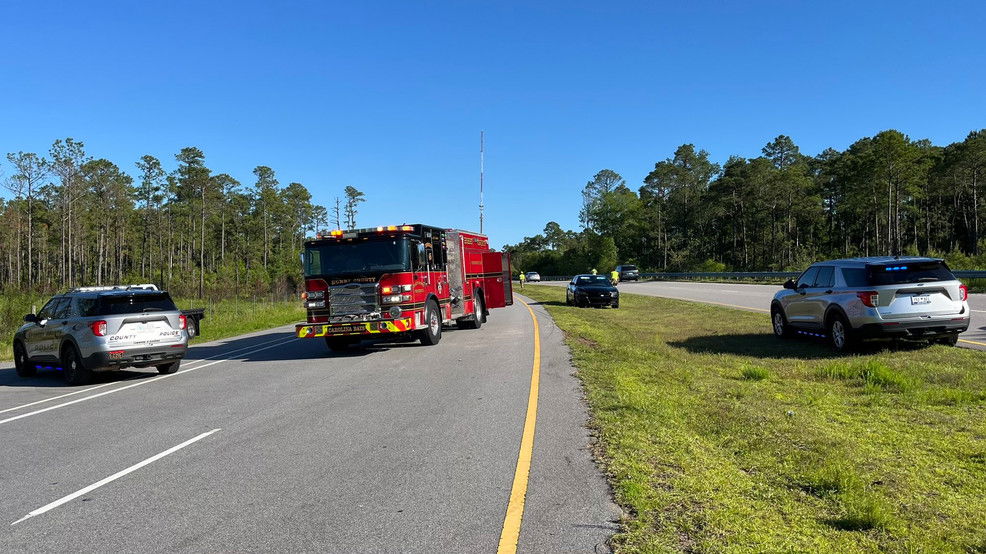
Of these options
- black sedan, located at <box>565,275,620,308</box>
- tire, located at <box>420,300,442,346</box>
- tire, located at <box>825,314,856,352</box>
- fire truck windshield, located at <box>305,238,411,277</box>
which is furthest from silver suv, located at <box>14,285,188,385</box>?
black sedan, located at <box>565,275,620,308</box>

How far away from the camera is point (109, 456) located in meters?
6.89

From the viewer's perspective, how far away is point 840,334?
1226 centimetres

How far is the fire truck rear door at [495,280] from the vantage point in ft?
75.2

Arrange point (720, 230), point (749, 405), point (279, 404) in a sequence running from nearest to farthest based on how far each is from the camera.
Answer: point (749, 405), point (279, 404), point (720, 230)

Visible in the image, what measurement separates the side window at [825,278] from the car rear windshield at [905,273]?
1112 mm

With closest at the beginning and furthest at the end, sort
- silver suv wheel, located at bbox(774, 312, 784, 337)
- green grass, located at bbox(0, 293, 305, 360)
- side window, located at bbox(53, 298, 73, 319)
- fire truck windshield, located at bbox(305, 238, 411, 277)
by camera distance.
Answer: side window, located at bbox(53, 298, 73, 319) → silver suv wheel, located at bbox(774, 312, 784, 337) → fire truck windshield, located at bbox(305, 238, 411, 277) → green grass, located at bbox(0, 293, 305, 360)

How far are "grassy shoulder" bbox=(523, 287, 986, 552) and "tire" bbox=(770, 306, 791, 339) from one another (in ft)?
7.55

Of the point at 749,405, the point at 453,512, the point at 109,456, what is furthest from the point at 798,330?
the point at 109,456

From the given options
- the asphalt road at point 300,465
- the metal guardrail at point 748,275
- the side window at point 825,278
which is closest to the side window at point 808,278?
the side window at point 825,278

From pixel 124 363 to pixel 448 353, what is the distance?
6.40 metres

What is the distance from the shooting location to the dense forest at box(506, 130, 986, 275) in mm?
68188

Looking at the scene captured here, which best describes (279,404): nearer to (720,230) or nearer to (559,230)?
(720,230)

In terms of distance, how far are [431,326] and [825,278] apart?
8.86 metres

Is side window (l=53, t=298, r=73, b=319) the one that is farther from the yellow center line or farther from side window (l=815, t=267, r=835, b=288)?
side window (l=815, t=267, r=835, b=288)
